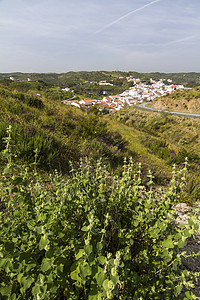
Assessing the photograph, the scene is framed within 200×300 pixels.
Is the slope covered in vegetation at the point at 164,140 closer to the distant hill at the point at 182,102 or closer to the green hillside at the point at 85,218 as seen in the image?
the green hillside at the point at 85,218

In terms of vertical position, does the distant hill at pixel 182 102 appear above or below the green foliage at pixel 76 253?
above

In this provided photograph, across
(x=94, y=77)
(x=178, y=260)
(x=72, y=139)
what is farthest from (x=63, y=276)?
(x=94, y=77)

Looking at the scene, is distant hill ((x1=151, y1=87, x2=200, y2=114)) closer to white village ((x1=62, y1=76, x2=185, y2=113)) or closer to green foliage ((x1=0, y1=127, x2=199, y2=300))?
white village ((x1=62, y1=76, x2=185, y2=113))

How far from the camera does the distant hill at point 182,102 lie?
1610 inches

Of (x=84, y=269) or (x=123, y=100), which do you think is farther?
(x=123, y=100)

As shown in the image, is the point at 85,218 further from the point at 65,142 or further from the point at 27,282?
the point at 65,142

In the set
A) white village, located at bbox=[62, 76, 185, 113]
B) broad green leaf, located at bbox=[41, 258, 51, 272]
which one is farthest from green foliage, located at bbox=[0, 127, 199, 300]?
white village, located at bbox=[62, 76, 185, 113]

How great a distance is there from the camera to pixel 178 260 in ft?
4.66

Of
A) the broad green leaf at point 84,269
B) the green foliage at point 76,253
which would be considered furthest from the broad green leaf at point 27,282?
the broad green leaf at point 84,269

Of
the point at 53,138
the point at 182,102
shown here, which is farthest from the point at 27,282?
the point at 182,102

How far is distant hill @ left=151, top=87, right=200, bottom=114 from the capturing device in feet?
134

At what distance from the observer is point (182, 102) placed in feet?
144

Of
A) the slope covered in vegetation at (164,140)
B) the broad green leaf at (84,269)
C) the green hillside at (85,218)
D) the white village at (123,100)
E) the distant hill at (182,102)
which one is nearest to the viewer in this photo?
the broad green leaf at (84,269)

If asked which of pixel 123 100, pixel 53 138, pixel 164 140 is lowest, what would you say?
pixel 164 140
